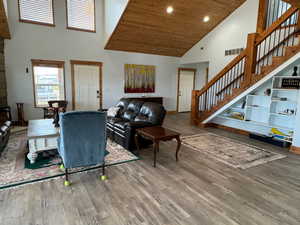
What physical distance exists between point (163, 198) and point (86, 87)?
558cm

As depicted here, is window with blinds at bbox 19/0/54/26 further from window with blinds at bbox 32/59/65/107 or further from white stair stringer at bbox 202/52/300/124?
white stair stringer at bbox 202/52/300/124

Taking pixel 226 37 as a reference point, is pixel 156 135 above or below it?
below

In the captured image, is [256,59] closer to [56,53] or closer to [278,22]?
[278,22]

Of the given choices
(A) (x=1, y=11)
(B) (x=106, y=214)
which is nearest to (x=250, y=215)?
(B) (x=106, y=214)

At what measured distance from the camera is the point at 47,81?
6.40 metres

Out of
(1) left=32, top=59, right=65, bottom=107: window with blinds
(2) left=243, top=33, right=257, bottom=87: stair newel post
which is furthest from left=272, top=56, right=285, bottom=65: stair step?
(1) left=32, top=59, right=65, bottom=107: window with blinds

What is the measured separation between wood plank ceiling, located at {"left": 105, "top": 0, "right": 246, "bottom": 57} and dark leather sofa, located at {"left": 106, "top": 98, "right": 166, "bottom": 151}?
8.83ft

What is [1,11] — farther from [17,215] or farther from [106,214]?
[106,214]

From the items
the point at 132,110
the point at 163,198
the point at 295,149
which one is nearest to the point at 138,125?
the point at 132,110

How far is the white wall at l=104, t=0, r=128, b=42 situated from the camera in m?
5.64

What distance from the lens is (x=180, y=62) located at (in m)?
8.95

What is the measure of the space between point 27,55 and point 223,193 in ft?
21.2

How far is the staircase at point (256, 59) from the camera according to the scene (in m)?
4.25

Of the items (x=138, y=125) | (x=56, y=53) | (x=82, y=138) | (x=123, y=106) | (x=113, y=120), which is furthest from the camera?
(x=56, y=53)
